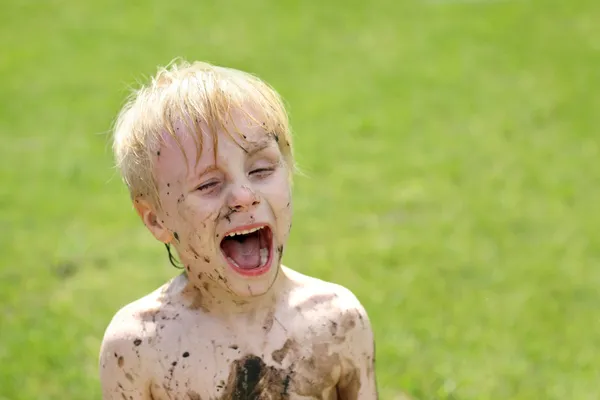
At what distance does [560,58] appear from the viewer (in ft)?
26.3

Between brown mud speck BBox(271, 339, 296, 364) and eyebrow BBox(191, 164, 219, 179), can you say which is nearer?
eyebrow BBox(191, 164, 219, 179)

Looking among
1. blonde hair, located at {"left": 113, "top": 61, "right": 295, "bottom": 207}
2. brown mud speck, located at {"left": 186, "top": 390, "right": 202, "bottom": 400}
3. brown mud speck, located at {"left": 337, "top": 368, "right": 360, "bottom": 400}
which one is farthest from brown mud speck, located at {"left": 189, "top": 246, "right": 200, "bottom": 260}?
brown mud speck, located at {"left": 337, "top": 368, "right": 360, "bottom": 400}

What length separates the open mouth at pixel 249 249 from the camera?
2391mm

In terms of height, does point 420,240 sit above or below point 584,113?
below

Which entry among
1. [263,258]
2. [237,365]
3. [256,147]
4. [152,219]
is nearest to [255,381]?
[237,365]

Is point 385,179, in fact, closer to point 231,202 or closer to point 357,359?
point 357,359

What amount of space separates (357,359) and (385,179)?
3619mm

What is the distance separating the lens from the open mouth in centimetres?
239

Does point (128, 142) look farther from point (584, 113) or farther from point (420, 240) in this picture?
point (584, 113)

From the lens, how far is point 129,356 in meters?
2.57

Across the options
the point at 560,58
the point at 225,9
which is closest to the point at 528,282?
the point at 560,58

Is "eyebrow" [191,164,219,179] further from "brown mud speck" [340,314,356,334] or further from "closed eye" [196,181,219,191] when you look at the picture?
"brown mud speck" [340,314,356,334]

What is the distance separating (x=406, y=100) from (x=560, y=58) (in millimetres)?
1560

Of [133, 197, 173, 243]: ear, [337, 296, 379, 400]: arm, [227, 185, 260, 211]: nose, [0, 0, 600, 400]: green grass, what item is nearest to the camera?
[227, 185, 260, 211]: nose
